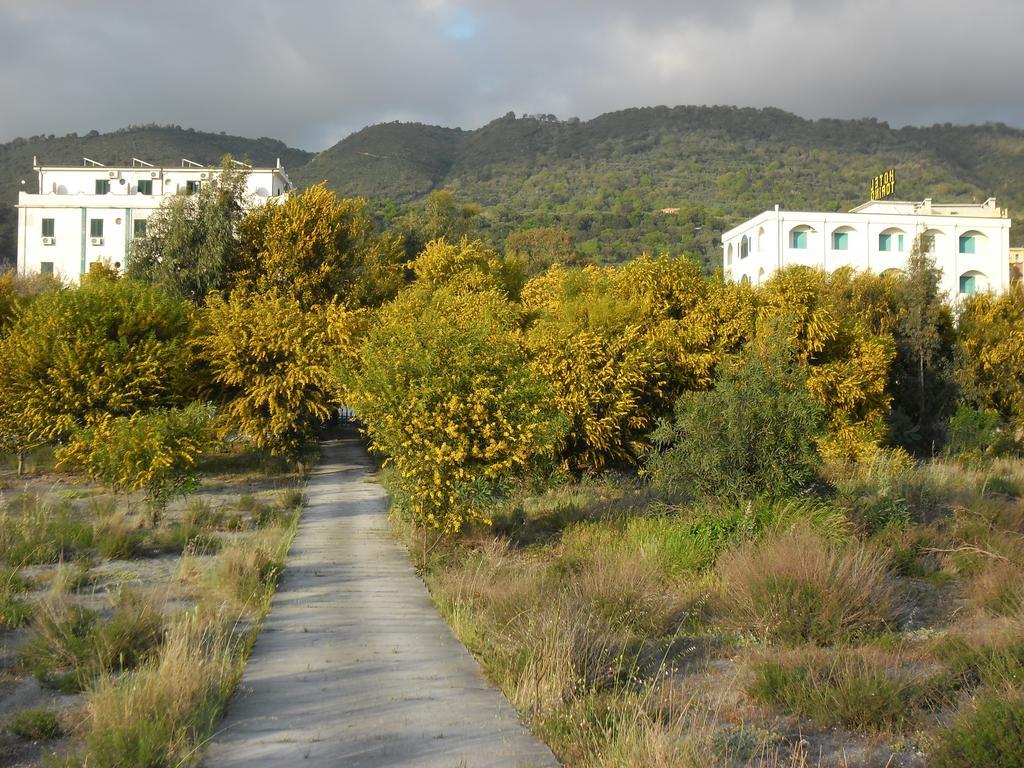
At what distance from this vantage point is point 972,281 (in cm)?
6462

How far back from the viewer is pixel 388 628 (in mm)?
10922

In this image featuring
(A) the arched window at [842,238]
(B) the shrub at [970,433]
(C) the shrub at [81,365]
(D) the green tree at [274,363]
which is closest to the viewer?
(C) the shrub at [81,365]

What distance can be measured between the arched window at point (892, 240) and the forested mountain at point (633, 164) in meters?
→ 26.3

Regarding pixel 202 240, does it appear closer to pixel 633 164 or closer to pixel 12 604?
pixel 12 604

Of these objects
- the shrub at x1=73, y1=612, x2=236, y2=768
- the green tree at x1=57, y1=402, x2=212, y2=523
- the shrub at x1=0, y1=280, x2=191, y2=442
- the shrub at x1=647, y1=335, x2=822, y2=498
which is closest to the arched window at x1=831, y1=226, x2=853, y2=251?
the shrub at x1=0, y1=280, x2=191, y2=442

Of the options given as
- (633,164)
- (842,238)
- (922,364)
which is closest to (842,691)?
(922,364)

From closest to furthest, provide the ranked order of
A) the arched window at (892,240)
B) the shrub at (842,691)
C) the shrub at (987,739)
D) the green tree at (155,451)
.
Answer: the shrub at (987,739), the shrub at (842,691), the green tree at (155,451), the arched window at (892,240)

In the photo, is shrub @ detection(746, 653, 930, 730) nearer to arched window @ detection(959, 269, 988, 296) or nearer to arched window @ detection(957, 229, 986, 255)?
arched window @ detection(959, 269, 988, 296)

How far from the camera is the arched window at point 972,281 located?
64250 mm

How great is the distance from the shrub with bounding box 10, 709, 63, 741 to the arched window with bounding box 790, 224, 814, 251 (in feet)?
199

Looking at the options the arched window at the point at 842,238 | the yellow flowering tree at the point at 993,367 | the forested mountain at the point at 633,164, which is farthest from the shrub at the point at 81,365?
the forested mountain at the point at 633,164

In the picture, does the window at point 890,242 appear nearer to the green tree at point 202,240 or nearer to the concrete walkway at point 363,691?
the green tree at point 202,240

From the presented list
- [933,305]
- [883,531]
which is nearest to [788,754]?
[883,531]

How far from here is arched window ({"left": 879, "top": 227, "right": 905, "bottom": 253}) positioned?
63188mm
